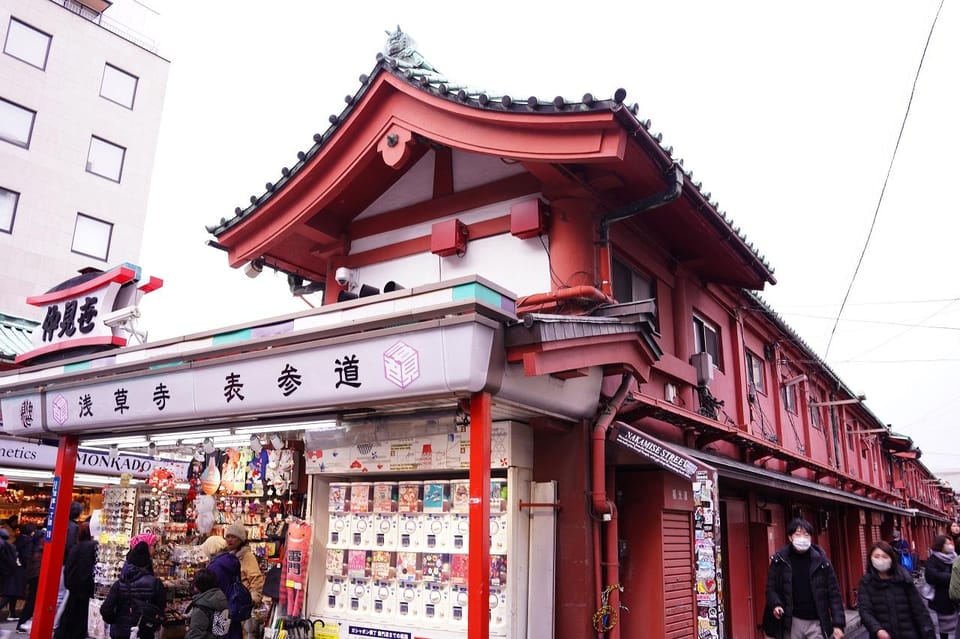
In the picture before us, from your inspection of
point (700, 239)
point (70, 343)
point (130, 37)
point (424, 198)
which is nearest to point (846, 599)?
point (700, 239)

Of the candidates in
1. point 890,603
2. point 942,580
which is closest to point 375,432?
point 890,603

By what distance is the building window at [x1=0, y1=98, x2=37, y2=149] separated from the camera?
28422mm

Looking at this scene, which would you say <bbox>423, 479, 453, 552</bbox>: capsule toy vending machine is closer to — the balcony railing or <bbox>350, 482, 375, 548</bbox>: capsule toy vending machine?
<bbox>350, 482, 375, 548</bbox>: capsule toy vending machine

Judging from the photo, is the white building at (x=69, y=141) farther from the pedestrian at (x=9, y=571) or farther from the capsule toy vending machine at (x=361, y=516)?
the capsule toy vending machine at (x=361, y=516)

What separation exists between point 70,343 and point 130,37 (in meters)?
27.4

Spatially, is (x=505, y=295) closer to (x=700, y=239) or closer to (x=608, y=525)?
(x=608, y=525)

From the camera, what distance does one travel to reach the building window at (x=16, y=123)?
93.2ft

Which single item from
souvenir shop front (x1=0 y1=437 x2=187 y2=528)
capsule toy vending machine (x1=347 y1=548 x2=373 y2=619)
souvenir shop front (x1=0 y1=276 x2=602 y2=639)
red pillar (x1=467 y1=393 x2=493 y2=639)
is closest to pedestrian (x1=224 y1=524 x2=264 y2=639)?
souvenir shop front (x1=0 y1=276 x2=602 y2=639)

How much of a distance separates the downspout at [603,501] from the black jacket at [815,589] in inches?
75.7

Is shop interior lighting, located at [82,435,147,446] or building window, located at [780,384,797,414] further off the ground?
building window, located at [780,384,797,414]

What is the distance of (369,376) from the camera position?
7.70 m

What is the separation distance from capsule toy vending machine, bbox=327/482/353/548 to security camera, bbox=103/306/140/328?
432 centimetres

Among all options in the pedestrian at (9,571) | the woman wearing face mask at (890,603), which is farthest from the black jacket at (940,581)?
the pedestrian at (9,571)

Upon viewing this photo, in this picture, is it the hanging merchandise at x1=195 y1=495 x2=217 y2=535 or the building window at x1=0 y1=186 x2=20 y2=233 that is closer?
the hanging merchandise at x1=195 y1=495 x2=217 y2=535
